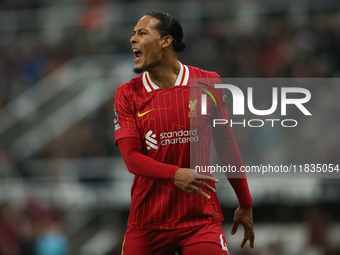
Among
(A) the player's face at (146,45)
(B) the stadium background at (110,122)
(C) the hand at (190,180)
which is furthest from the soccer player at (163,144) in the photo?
(B) the stadium background at (110,122)

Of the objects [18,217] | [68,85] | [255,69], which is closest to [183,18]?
[255,69]

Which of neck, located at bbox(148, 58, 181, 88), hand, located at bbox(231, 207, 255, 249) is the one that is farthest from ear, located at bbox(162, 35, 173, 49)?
hand, located at bbox(231, 207, 255, 249)

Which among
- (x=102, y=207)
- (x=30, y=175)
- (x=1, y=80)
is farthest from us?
(x=1, y=80)

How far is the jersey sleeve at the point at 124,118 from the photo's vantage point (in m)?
3.09

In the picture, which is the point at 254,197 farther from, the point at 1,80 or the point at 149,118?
the point at 1,80

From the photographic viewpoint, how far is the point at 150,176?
9.49 feet

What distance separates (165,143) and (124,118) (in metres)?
0.32

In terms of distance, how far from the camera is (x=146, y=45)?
319cm

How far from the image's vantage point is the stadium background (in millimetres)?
7406

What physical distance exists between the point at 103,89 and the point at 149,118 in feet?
21.5

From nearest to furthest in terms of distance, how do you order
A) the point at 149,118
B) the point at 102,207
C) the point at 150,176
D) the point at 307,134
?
1. the point at 150,176
2. the point at 149,118
3. the point at 307,134
4. the point at 102,207

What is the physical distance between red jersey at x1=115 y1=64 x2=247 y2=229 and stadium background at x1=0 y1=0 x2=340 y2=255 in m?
4.44

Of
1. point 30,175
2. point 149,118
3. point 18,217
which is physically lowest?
point 18,217

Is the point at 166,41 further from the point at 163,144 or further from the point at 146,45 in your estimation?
the point at 163,144
